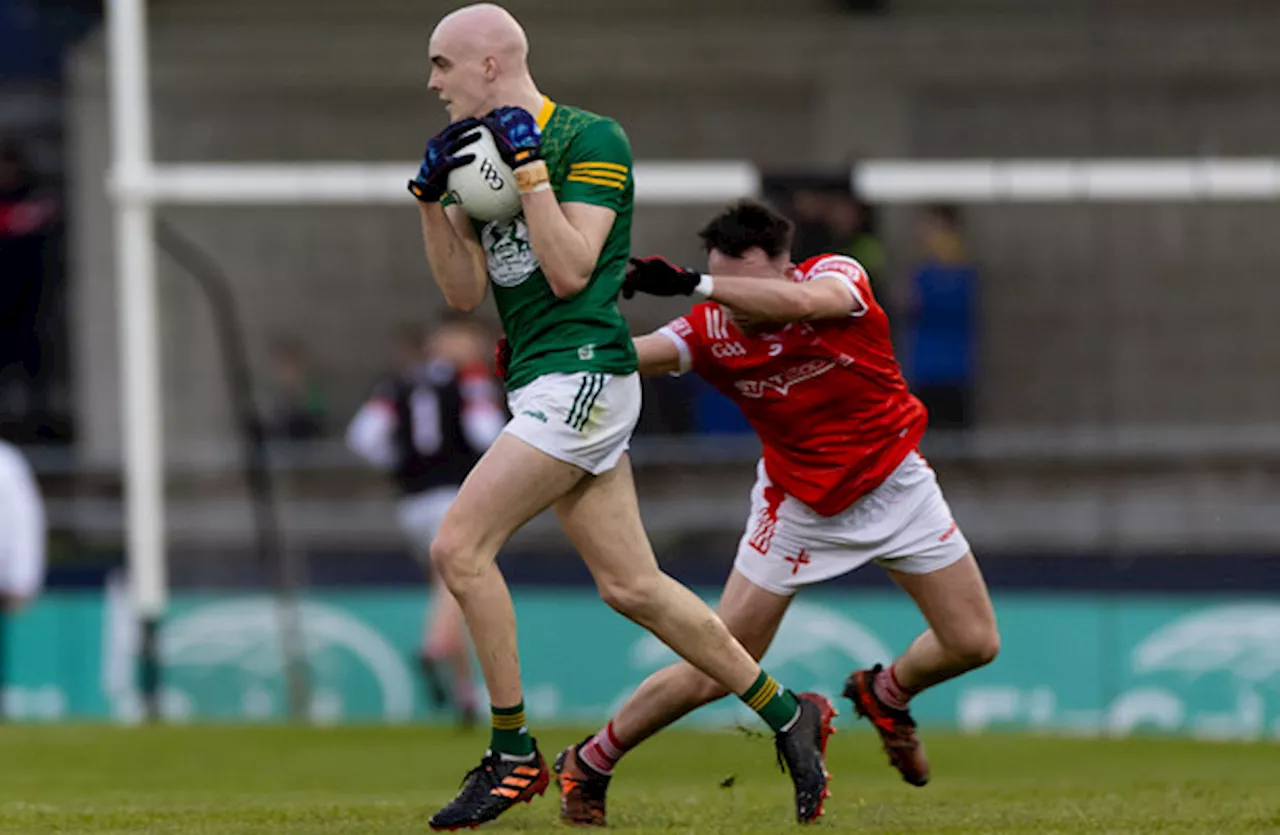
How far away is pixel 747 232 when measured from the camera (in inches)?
269

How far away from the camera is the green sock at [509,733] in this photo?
6.28 metres

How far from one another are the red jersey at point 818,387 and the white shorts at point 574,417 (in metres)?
0.71

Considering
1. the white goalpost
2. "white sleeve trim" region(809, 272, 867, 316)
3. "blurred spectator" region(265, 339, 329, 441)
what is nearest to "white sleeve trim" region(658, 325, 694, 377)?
"white sleeve trim" region(809, 272, 867, 316)

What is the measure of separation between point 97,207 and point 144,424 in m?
2.79

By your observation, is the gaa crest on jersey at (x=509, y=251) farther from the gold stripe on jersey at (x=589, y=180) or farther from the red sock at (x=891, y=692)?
the red sock at (x=891, y=692)

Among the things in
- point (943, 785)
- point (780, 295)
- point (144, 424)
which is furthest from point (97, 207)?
point (780, 295)

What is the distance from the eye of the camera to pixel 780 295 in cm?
655

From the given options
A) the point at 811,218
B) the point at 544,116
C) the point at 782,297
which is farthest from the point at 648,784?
the point at 811,218

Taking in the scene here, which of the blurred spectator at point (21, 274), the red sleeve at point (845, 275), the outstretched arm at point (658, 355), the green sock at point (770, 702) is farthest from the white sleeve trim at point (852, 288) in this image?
the blurred spectator at point (21, 274)

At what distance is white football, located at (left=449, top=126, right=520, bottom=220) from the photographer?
20.4 ft

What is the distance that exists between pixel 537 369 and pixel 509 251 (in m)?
0.35

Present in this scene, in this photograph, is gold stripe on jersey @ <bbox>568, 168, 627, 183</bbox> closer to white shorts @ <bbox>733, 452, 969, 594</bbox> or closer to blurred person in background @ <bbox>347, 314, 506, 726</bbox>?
white shorts @ <bbox>733, 452, 969, 594</bbox>

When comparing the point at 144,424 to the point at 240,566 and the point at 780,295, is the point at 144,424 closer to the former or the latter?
the point at 240,566

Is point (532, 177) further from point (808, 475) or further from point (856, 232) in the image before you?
point (856, 232)
